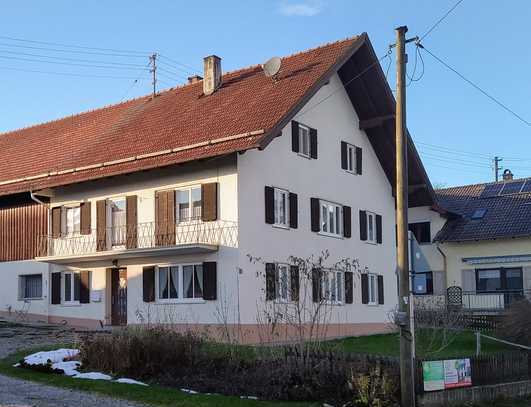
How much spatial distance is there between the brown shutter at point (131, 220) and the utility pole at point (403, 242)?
13581 mm

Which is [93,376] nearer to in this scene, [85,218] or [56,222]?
[85,218]

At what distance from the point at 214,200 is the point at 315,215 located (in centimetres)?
498

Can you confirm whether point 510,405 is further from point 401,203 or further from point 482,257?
point 482,257

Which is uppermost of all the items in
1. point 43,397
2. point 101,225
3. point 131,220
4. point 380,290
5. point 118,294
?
point 131,220

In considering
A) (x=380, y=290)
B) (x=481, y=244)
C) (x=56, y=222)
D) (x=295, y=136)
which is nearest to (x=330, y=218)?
(x=295, y=136)

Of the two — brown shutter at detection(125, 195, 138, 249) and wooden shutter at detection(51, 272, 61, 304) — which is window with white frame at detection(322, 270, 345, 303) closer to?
brown shutter at detection(125, 195, 138, 249)

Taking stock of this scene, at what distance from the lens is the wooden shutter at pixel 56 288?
1079 inches

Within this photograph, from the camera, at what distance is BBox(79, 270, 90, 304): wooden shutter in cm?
2661

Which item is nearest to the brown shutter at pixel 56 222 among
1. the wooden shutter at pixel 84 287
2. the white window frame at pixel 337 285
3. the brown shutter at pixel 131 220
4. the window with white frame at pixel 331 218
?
the wooden shutter at pixel 84 287

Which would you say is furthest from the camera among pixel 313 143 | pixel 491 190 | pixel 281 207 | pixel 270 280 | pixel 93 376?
pixel 491 190

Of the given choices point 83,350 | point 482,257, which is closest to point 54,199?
point 83,350

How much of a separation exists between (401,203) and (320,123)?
14.9 meters

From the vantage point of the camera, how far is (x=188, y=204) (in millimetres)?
23875

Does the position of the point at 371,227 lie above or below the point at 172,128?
below
